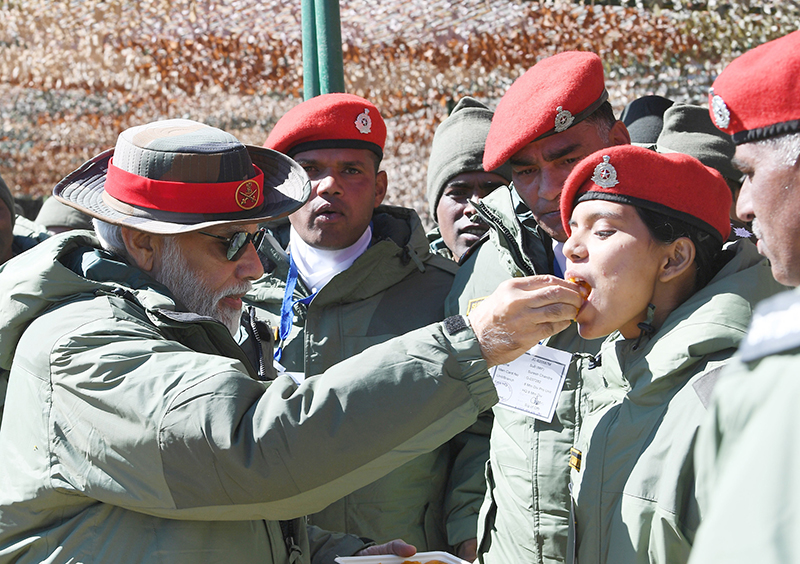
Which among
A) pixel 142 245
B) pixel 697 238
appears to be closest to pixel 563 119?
pixel 697 238

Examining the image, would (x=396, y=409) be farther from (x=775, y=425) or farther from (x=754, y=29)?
(x=754, y=29)

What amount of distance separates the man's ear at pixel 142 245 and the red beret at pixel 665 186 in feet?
3.68

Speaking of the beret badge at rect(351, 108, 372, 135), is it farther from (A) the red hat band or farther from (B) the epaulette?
(B) the epaulette

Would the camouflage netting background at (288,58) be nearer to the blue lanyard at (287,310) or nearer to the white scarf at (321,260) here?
the white scarf at (321,260)

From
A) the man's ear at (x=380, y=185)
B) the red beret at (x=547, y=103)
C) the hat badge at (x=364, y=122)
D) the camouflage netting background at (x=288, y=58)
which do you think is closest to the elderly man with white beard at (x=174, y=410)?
the red beret at (x=547, y=103)

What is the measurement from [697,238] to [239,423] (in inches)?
45.3

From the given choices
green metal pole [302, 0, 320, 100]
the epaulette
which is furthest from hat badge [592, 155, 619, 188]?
green metal pole [302, 0, 320, 100]

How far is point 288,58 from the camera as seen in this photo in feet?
18.1

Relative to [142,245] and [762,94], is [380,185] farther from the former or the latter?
[762,94]

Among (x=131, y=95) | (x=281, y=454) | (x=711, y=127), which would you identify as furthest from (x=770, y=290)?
(x=131, y=95)

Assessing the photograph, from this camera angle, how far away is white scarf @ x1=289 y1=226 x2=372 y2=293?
303 cm

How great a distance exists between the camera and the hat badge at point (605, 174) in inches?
71.6

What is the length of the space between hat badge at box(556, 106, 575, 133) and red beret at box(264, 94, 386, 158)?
96cm

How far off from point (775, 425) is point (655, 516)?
90 cm
